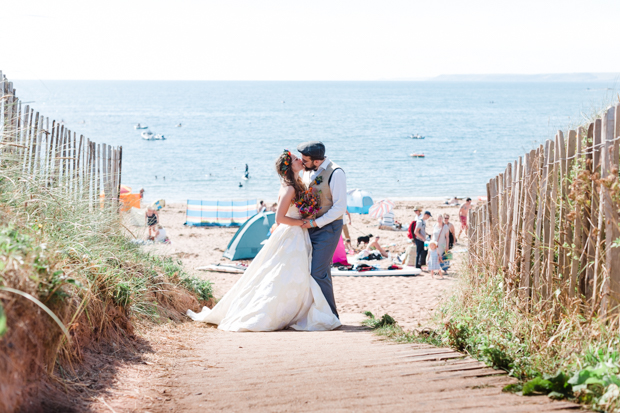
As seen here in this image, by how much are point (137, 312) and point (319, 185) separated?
2.20 meters

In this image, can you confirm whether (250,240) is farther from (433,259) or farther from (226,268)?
(433,259)

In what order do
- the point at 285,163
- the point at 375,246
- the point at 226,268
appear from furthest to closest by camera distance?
1. the point at 375,246
2. the point at 226,268
3. the point at 285,163

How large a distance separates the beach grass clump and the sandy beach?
1.77m

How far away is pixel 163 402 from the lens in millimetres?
3023

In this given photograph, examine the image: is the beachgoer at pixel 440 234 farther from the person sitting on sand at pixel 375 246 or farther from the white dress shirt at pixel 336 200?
the white dress shirt at pixel 336 200

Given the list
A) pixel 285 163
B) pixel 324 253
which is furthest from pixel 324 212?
pixel 285 163

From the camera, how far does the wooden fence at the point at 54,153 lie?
5.61 meters

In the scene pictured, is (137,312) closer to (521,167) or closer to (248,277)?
(248,277)

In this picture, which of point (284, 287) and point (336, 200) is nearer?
point (284, 287)

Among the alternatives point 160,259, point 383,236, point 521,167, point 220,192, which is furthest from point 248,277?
point 220,192

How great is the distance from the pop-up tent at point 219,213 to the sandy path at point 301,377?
16.3 meters

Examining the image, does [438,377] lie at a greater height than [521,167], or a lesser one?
lesser

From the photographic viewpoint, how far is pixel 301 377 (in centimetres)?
341

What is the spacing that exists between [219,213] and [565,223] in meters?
18.7
